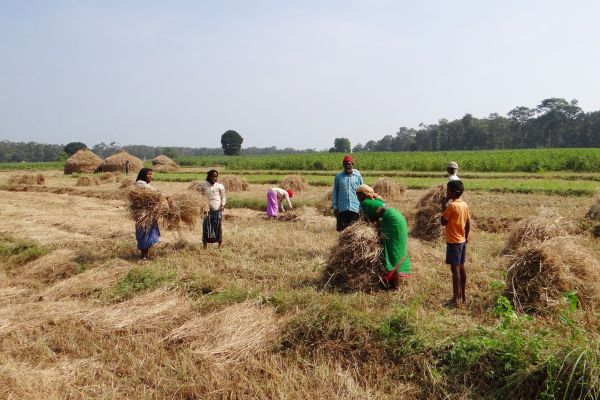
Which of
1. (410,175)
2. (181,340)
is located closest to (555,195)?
(410,175)

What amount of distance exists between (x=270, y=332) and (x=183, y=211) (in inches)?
155

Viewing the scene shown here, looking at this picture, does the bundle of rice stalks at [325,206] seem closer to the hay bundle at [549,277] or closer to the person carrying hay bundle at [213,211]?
the person carrying hay bundle at [213,211]

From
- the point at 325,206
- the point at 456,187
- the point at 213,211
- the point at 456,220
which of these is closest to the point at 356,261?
the point at 456,220

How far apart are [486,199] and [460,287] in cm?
901

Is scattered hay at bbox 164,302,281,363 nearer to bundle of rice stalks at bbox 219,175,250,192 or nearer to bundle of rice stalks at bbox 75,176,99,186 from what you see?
bundle of rice stalks at bbox 219,175,250,192

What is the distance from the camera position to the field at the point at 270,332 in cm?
365

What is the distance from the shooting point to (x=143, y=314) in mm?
5211

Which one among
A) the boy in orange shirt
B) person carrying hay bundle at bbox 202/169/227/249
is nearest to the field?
the boy in orange shirt

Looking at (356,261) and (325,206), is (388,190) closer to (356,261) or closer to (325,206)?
(325,206)

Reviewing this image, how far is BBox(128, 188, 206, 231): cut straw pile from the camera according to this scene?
7.58 meters

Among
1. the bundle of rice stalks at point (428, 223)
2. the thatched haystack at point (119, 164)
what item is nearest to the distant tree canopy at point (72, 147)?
the thatched haystack at point (119, 164)

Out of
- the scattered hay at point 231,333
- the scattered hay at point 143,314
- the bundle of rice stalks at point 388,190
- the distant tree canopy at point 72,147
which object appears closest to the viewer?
the scattered hay at point 231,333

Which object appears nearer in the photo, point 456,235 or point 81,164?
point 456,235

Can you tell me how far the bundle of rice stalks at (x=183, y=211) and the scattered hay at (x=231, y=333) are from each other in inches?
123
